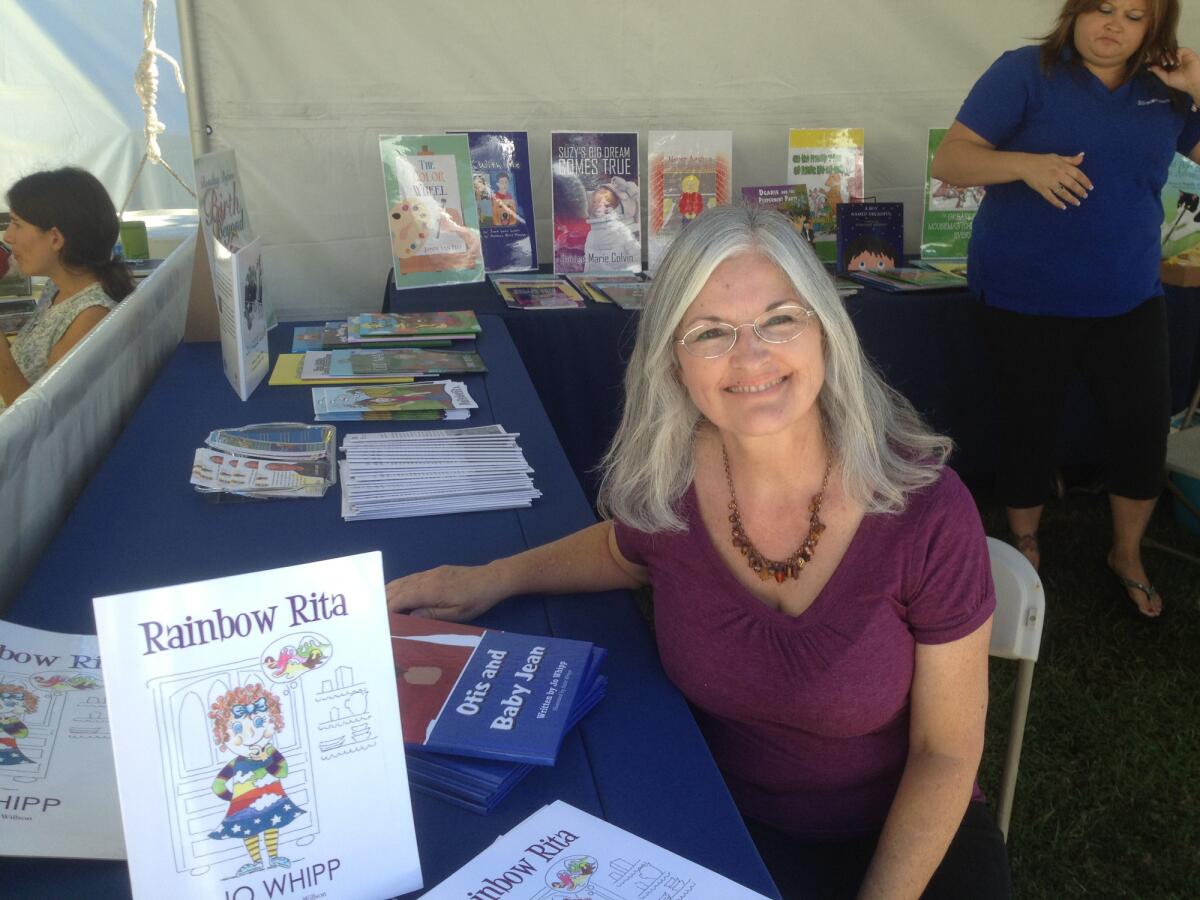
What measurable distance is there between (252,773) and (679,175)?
293 centimetres

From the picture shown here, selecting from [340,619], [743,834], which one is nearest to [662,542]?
[743,834]

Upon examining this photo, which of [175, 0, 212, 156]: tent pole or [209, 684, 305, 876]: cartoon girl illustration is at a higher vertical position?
[175, 0, 212, 156]: tent pole

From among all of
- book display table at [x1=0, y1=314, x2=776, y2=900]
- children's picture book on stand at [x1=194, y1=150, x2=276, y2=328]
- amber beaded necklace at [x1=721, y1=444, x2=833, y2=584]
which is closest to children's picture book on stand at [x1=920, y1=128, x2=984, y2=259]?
book display table at [x1=0, y1=314, x2=776, y2=900]

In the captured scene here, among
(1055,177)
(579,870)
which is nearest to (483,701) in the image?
(579,870)

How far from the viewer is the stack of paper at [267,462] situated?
1630 mm

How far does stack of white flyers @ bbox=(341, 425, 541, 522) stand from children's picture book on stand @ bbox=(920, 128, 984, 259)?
230 cm

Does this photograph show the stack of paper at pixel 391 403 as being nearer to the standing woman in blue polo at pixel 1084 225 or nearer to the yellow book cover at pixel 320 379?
the yellow book cover at pixel 320 379

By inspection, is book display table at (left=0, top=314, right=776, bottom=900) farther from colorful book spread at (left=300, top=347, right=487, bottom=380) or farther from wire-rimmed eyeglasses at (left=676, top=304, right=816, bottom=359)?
wire-rimmed eyeglasses at (left=676, top=304, right=816, bottom=359)

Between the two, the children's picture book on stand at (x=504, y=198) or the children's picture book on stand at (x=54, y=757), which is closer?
the children's picture book on stand at (x=54, y=757)

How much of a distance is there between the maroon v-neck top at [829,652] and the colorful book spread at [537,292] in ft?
5.53

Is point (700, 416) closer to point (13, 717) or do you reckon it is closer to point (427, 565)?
point (427, 565)

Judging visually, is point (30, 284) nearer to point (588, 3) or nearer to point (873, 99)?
point (588, 3)

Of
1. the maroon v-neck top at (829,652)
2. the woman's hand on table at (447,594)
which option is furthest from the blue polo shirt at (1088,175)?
the woman's hand on table at (447,594)

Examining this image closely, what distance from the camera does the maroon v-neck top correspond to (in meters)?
1.19
